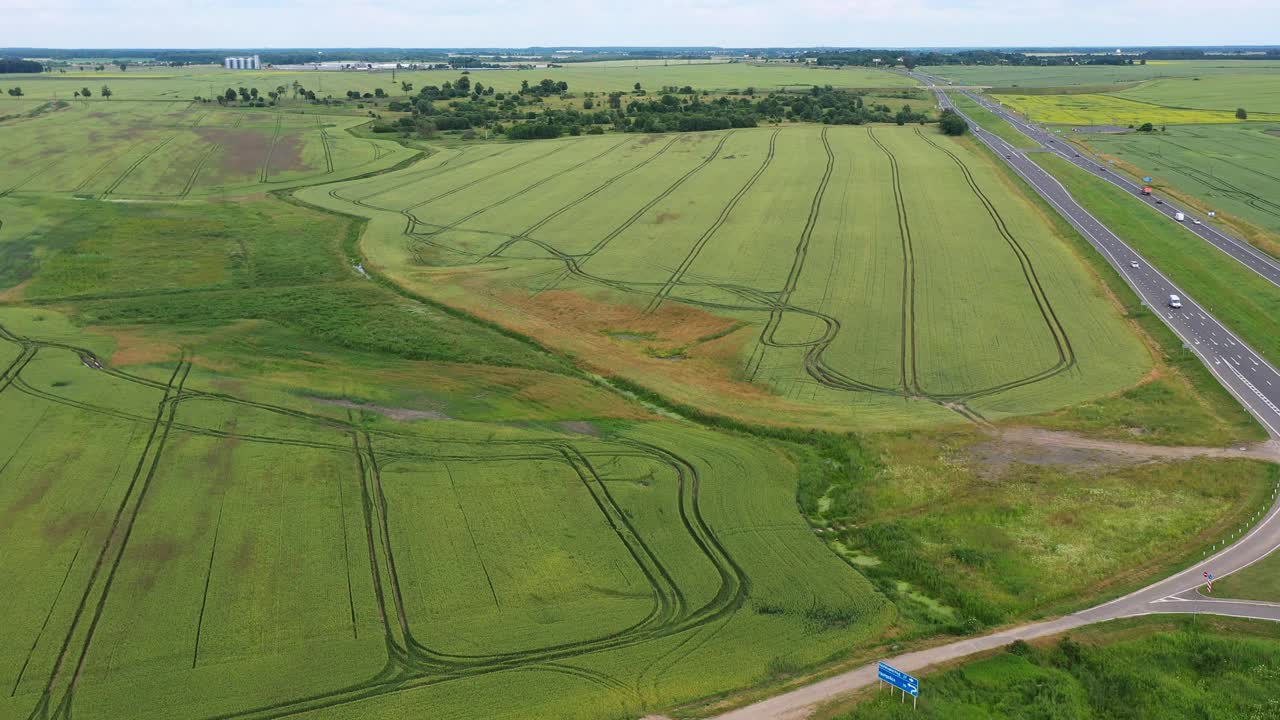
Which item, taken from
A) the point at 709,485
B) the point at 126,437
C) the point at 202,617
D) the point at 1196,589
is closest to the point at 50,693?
the point at 202,617

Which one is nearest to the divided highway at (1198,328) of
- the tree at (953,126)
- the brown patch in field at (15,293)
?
the tree at (953,126)

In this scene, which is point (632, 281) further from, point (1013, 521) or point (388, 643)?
Answer: point (388, 643)

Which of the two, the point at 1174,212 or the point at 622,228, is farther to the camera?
the point at 1174,212

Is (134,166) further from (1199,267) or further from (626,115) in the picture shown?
(1199,267)

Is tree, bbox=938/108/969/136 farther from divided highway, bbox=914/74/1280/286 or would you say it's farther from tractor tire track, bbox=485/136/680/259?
tractor tire track, bbox=485/136/680/259

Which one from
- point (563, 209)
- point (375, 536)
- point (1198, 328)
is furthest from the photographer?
point (563, 209)

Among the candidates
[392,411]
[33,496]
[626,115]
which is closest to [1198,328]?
[392,411]
